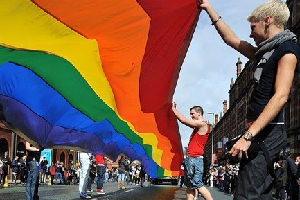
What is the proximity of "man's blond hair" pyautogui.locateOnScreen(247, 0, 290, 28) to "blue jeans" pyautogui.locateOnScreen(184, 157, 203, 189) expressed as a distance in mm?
4625

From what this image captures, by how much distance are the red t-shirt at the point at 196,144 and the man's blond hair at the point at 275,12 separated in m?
4.43

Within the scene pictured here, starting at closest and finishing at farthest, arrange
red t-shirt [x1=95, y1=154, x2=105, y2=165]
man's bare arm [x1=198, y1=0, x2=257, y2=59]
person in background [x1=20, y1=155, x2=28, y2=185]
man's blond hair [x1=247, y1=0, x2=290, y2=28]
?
man's blond hair [x1=247, y1=0, x2=290, y2=28]
man's bare arm [x1=198, y1=0, x2=257, y2=59]
red t-shirt [x1=95, y1=154, x2=105, y2=165]
person in background [x1=20, y1=155, x2=28, y2=185]

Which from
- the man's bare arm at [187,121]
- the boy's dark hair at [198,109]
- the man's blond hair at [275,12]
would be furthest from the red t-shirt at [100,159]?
the man's blond hair at [275,12]

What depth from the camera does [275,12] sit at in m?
3.21

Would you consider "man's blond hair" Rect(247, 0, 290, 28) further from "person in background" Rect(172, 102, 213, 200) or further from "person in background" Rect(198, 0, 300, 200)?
"person in background" Rect(172, 102, 213, 200)

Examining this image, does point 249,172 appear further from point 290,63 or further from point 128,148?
point 128,148

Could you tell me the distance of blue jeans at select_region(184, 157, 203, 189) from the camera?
7.61 meters

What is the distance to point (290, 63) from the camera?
3068 millimetres

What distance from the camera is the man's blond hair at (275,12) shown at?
126 inches

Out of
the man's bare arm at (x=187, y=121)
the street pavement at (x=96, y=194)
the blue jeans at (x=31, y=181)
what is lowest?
the street pavement at (x=96, y=194)

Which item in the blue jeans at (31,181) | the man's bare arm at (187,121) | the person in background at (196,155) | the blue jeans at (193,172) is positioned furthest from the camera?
the blue jeans at (31,181)

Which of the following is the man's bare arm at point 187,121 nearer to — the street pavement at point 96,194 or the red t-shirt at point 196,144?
the red t-shirt at point 196,144

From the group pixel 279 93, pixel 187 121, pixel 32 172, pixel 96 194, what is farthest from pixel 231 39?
pixel 96 194

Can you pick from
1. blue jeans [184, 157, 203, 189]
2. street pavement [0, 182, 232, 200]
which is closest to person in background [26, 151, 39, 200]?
blue jeans [184, 157, 203, 189]
